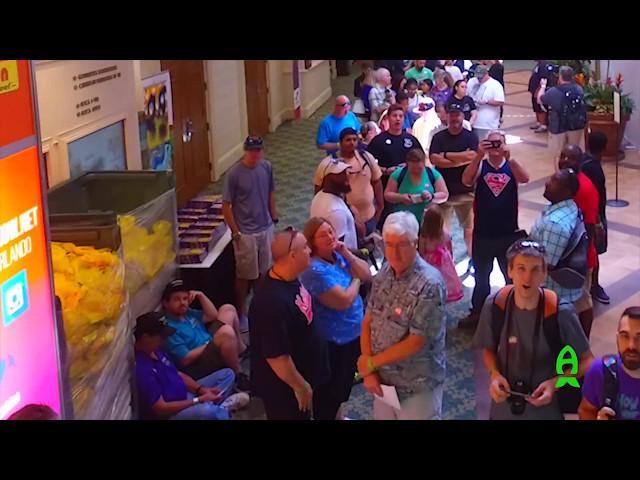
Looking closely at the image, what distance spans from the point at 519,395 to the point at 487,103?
5.86m

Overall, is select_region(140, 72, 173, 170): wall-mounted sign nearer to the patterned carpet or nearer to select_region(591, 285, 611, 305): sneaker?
the patterned carpet

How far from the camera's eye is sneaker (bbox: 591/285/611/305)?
6180mm

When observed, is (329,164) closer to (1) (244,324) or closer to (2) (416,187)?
(2) (416,187)

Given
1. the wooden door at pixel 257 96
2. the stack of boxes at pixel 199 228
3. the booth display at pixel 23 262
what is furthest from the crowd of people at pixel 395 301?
the wooden door at pixel 257 96

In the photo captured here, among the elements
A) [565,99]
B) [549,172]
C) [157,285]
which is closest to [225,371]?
[157,285]

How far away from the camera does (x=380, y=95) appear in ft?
31.5

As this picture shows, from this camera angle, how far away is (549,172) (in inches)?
412

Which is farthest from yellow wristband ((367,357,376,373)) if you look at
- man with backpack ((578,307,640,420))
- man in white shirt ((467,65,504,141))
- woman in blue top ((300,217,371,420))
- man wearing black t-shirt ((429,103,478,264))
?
man in white shirt ((467,65,504,141))

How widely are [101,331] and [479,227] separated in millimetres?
2646

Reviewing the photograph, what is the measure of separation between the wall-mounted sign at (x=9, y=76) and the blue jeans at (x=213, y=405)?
71.4 inches

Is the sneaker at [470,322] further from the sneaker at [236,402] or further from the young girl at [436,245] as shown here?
the sneaker at [236,402]

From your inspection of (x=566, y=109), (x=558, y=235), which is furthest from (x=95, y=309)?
(x=566, y=109)

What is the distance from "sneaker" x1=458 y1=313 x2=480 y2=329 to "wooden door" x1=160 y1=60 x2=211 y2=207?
4054mm
